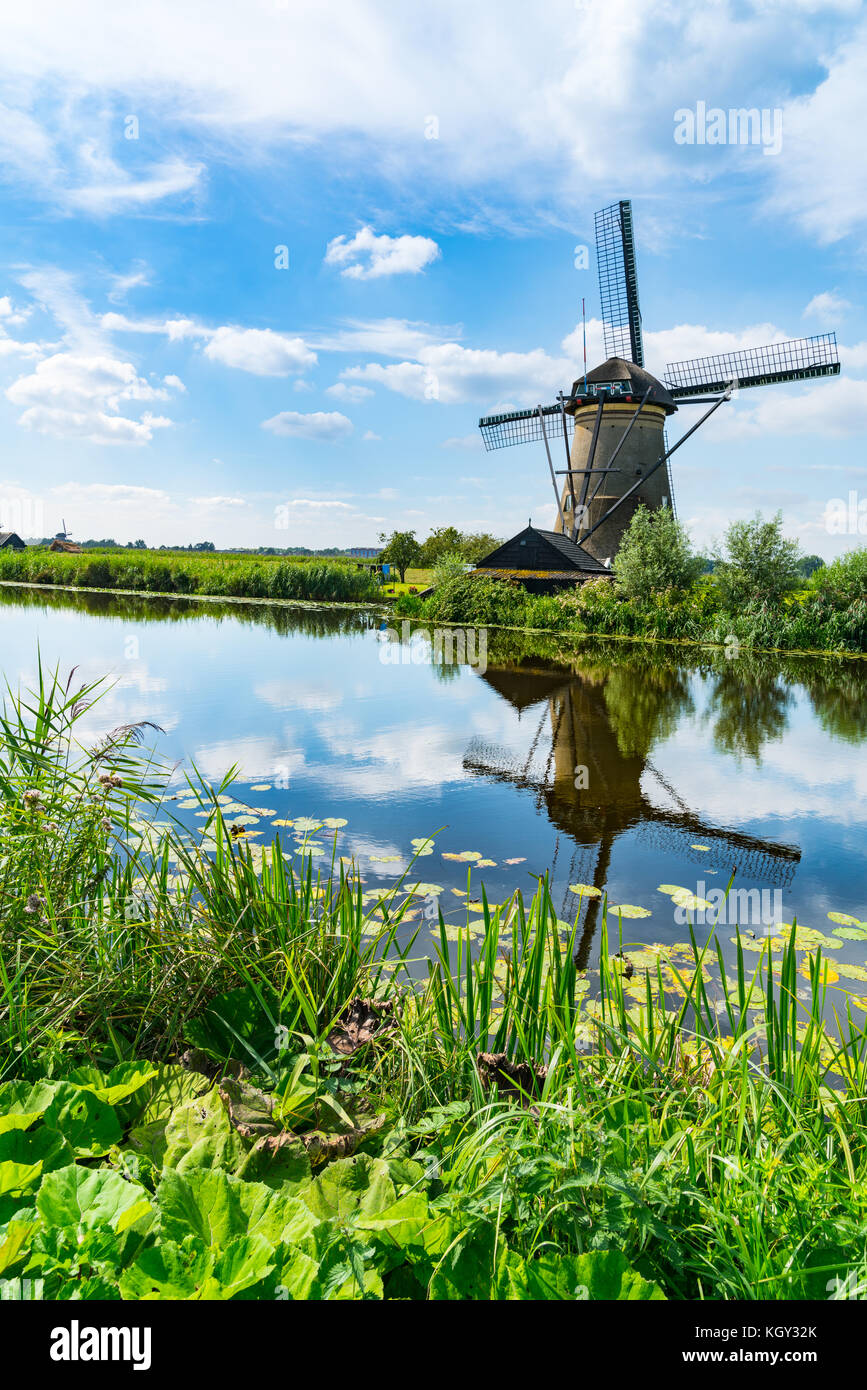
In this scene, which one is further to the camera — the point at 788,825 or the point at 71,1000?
the point at 788,825

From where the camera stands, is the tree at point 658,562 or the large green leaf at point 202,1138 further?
the tree at point 658,562

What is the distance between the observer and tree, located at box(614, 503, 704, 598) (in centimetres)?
2253

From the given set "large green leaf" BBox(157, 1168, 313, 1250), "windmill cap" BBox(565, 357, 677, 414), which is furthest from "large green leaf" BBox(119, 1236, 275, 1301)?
"windmill cap" BBox(565, 357, 677, 414)

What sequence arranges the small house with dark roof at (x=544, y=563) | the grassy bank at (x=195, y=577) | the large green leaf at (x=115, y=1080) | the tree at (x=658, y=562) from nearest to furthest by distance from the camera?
1. the large green leaf at (x=115, y=1080)
2. the tree at (x=658, y=562)
3. the small house with dark roof at (x=544, y=563)
4. the grassy bank at (x=195, y=577)

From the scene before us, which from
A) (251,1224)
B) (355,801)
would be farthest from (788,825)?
(251,1224)

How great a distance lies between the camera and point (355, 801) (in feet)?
21.7

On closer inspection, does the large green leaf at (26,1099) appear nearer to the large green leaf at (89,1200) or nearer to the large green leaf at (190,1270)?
the large green leaf at (89,1200)

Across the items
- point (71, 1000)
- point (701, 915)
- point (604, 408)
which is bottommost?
point (701, 915)

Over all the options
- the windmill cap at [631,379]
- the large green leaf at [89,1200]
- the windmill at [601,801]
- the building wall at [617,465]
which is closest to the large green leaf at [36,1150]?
the large green leaf at [89,1200]

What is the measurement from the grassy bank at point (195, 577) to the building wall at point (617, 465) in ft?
33.2

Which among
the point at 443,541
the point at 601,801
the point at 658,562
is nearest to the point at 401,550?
the point at 443,541

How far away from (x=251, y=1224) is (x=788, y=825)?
20.5 ft

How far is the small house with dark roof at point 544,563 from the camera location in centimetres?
2541
